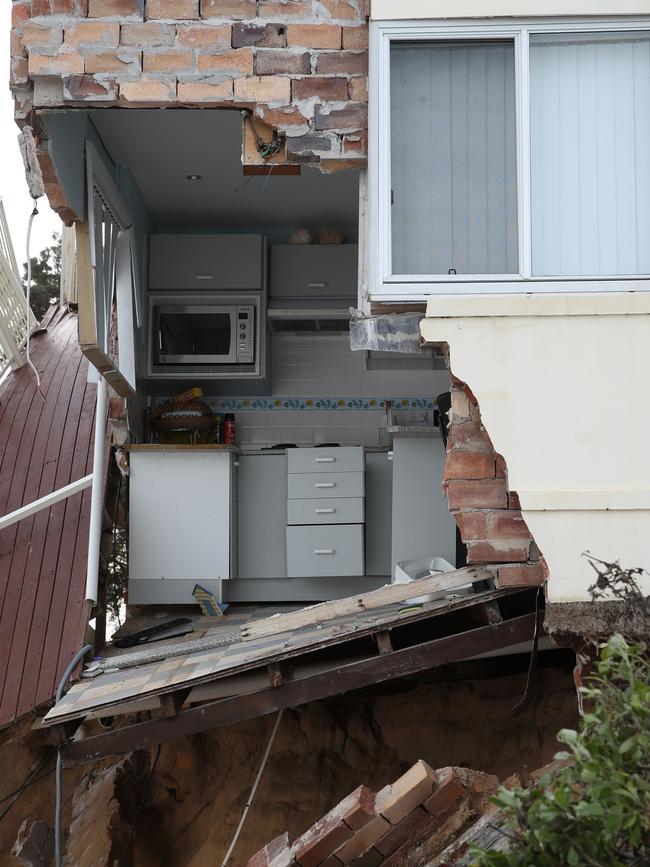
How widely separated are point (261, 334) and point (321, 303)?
0.52 metres

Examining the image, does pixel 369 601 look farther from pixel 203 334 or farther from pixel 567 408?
pixel 203 334

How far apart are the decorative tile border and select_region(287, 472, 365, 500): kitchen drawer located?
3.34ft

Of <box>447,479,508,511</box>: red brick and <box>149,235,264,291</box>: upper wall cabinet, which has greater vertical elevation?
<box>149,235,264,291</box>: upper wall cabinet

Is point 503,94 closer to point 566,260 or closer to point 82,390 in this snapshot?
point 566,260

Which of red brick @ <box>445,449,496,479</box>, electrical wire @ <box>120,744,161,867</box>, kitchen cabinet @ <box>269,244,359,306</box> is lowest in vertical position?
electrical wire @ <box>120,744,161,867</box>

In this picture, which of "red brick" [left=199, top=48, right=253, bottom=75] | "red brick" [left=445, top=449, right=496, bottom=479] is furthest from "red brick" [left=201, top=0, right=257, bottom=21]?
"red brick" [left=445, top=449, right=496, bottom=479]

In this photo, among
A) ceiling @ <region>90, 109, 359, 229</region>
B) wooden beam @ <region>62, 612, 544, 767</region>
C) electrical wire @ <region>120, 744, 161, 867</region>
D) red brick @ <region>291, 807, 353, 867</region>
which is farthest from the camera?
ceiling @ <region>90, 109, 359, 229</region>

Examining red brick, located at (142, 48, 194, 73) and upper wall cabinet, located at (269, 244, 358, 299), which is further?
upper wall cabinet, located at (269, 244, 358, 299)

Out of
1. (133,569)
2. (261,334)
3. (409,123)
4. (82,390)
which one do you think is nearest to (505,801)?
(409,123)

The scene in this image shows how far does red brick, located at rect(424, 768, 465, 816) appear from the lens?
3395 mm

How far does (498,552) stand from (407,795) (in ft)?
3.58

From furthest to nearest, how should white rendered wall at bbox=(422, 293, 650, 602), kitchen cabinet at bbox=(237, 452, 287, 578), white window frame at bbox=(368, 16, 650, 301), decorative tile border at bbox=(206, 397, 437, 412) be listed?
1. decorative tile border at bbox=(206, 397, 437, 412)
2. kitchen cabinet at bbox=(237, 452, 287, 578)
3. white window frame at bbox=(368, 16, 650, 301)
4. white rendered wall at bbox=(422, 293, 650, 602)

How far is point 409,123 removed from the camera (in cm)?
407

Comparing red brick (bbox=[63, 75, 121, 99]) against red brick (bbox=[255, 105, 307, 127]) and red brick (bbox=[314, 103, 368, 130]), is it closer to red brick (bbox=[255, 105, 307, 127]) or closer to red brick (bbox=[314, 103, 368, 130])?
→ red brick (bbox=[255, 105, 307, 127])
